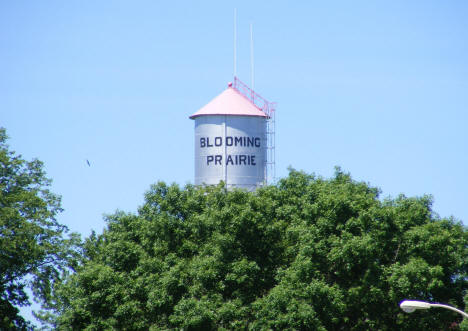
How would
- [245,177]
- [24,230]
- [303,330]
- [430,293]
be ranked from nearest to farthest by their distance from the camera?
1. [303,330]
2. [430,293]
3. [24,230]
4. [245,177]

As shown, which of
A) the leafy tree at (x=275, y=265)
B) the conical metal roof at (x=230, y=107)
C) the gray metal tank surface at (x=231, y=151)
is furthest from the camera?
the conical metal roof at (x=230, y=107)

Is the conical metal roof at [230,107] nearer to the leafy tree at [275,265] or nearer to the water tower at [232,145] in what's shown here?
the water tower at [232,145]

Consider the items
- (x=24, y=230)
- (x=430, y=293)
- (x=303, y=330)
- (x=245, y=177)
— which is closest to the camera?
(x=303, y=330)

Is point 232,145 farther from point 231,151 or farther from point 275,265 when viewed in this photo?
point 275,265

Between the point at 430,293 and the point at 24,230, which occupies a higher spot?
the point at 24,230

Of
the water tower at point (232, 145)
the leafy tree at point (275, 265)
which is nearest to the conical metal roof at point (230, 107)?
the water tower at point (232, 145)

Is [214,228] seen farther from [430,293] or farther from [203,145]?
[203,145]

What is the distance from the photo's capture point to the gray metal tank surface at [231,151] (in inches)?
2133

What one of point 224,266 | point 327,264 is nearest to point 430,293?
point 327,264

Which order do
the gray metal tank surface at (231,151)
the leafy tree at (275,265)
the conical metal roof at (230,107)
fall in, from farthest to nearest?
the conical metal roof at (230,107)
the gray metal tank surface at (231,151)
the leafy tree at (275,265)

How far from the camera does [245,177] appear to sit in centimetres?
5438

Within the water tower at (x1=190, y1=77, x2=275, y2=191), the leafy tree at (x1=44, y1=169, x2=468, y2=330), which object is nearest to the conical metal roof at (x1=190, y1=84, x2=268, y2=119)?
the water tower at (x1=190, y1=77, x2=275, y2=191)

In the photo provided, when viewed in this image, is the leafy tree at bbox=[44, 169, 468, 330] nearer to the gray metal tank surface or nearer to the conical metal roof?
the gray metal tank surface

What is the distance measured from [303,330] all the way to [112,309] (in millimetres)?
8649
